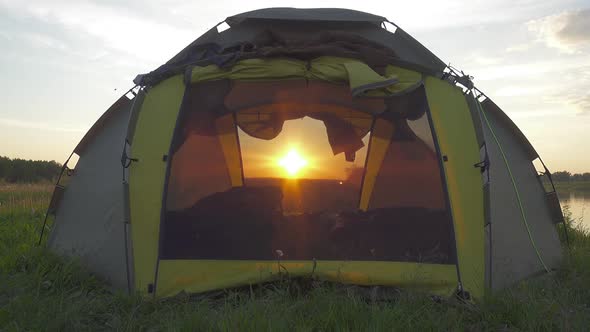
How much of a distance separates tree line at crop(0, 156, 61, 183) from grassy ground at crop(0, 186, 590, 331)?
26.7 metres

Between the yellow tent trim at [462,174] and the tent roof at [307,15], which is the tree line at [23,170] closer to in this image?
the tent roof at [307,15]

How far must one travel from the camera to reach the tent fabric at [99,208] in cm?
394

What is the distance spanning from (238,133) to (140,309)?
1640mm

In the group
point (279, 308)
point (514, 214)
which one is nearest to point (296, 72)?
point (279, 308)

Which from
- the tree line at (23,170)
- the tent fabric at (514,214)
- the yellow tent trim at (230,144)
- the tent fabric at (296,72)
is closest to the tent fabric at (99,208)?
the yellow tent trim at (230,144)

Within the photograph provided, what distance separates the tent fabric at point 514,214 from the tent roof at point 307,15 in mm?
1363

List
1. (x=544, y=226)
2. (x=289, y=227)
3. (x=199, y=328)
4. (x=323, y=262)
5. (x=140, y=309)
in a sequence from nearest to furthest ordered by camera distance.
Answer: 1. (x=199, y=328)
2. (x=140, y=309)
3. (x=323, y=262)
4. (x=289, y=227)
5. (x=544, y=226)

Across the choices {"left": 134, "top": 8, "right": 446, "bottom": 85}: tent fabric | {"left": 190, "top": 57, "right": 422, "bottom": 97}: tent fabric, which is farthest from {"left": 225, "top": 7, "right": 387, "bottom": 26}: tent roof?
{"left": 190, "top": 57, "right": 422, "bottom": 97}: tent fabric

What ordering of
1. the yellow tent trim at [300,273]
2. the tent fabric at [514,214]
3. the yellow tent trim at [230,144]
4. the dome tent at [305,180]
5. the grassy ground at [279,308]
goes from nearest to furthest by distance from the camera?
1. the grassy ground at [279,308]
2. the yellow tent trim at [300,273]
3. the dome tent at [305,180]
4. the tent fabric at [514,214]
5. the yellow tent trim at [230,144]

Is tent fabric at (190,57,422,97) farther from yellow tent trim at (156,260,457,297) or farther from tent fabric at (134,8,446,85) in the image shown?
yellow tent trim at (156,260,457,297)

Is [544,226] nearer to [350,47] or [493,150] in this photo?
[493,150]

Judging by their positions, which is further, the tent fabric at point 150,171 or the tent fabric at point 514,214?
the tent fabric at point 514,214

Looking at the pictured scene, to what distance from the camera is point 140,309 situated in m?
3.29

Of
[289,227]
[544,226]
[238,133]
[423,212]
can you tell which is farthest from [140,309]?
[544,226]
